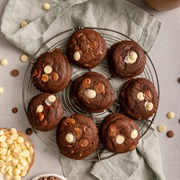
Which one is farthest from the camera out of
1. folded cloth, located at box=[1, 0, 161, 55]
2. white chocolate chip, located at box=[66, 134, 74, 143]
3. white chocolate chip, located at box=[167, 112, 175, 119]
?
white chocolate chip, located at box=[167, 112, 175, 119]

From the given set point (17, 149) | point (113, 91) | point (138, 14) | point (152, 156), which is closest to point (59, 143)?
point (17, 149)

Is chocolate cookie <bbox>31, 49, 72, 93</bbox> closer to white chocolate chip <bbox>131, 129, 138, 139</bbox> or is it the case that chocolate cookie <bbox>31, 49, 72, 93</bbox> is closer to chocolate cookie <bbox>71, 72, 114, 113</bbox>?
chocolate cookie <bbox>71, 72, 114, 113</bbox>

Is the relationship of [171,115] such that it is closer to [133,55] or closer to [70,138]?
[133,55]

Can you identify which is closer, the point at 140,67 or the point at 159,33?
the point at 140,67

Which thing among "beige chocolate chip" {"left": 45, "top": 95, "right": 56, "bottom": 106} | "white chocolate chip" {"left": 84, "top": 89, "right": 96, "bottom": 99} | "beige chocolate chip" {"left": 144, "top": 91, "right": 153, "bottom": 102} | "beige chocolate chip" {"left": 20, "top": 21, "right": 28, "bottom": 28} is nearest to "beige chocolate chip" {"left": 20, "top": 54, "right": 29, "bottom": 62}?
"beige chocolate chip" {"left": 20, "top": 21, "right": 28, "bottom": 28}

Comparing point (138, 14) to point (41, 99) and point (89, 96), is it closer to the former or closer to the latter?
point (89, 96)

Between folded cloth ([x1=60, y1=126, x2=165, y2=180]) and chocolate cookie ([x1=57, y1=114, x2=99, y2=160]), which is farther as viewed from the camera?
folded cloth ([x1=60, y1=126, x2=165, y2=180])

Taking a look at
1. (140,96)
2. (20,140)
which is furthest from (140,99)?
(20,140)

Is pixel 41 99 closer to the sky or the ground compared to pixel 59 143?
closer to the sky
